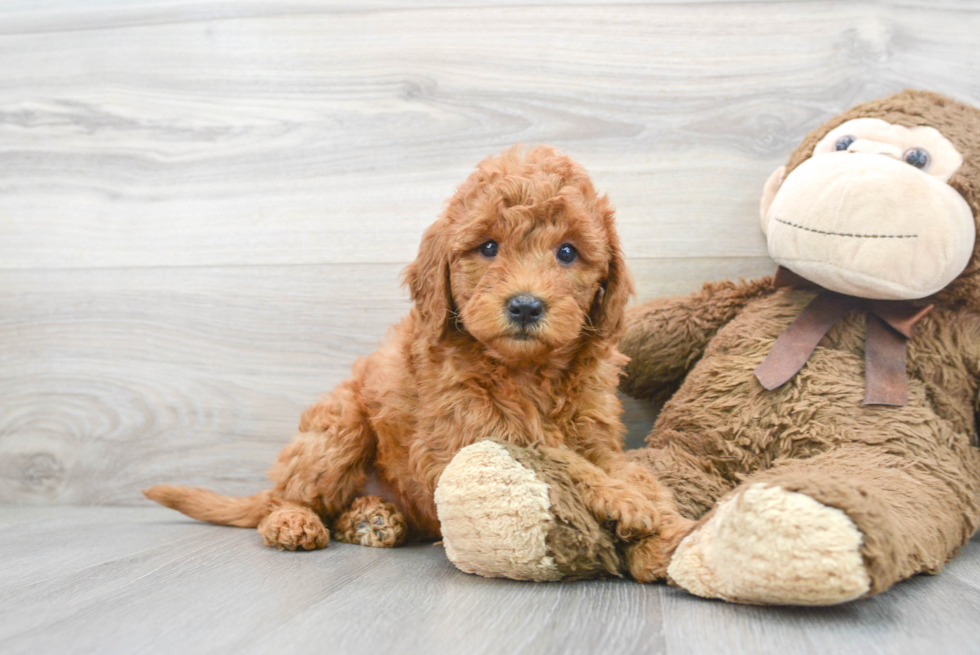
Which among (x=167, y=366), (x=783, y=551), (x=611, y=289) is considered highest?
(x=611, y=289)

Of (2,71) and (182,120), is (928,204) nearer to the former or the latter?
(182,120)

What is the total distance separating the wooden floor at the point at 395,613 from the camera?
1155 millimetres

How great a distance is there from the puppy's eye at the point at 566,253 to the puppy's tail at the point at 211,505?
1.03 m

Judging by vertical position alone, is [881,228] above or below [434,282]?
above

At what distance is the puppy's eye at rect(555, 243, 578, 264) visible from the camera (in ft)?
5.20

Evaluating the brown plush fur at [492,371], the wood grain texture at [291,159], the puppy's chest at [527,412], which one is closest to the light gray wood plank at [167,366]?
the wood grain texture at [291,159]

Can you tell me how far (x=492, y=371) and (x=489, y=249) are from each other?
0.27 meters

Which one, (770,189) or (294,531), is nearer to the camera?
(294,531)

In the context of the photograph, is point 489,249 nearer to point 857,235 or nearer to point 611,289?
point 611,289

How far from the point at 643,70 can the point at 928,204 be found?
93cm

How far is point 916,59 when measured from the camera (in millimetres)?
2189

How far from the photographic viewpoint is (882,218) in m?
1.68

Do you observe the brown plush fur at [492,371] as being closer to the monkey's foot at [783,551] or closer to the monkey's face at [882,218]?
the monkey's foot at [783,551]

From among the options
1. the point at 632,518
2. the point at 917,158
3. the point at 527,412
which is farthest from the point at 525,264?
the point at 917,158
